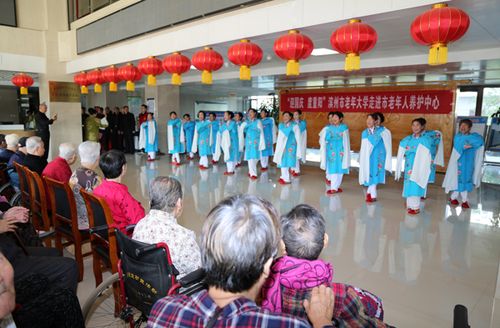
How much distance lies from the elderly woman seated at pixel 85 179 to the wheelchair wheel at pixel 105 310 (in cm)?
67

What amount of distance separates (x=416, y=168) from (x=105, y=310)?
4006mm

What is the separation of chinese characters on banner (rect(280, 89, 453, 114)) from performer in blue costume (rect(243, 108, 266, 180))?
2.34 metres

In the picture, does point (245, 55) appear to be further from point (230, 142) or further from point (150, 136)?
point (150, 136)

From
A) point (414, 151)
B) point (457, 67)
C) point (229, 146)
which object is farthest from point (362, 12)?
point (229, 146)

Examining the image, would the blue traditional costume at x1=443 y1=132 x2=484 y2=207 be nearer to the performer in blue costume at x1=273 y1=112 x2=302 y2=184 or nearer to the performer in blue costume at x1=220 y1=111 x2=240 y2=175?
the performer in blue costume at x1=273 y1=112 x2=302 y2=184

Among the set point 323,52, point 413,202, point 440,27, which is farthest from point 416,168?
point 323,52

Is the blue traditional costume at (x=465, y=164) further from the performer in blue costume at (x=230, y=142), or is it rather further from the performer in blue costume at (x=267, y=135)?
the performer in blue costume at (x=230, y=142)

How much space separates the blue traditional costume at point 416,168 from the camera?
4.60m

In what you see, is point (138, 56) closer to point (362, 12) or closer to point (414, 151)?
point (362, 12)

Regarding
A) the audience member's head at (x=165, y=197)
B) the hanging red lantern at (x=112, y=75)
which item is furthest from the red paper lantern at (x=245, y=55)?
the hanging red lantern at (x=112, y=75)

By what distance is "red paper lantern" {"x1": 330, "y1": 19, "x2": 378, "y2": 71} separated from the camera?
10.2 ft

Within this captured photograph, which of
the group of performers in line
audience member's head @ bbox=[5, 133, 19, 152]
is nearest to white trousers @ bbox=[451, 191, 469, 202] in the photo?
the group of performers in line

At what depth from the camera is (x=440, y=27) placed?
8.75ft

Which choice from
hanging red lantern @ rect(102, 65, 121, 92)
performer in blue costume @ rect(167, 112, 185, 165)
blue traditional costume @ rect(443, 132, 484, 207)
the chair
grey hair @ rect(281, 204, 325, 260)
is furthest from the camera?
performer in blue costume @ rect(167, 112, 185, 165)
